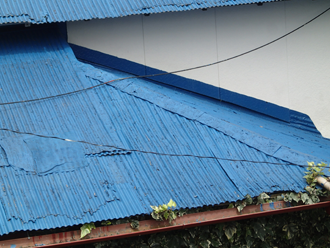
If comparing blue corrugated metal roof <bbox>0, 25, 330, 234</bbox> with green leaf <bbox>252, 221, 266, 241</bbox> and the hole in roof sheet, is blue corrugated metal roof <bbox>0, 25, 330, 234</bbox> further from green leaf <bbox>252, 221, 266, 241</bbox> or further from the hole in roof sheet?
green leaf <bbox>252, 221, 266, 241</bbox>

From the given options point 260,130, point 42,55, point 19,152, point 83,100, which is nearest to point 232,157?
point 260,130

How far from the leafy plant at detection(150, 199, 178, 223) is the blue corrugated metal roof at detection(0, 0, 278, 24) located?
353cm

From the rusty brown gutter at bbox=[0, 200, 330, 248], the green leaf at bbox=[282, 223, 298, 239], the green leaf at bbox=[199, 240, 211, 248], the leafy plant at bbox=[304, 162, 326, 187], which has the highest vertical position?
the leafy plant at bbox=[304, 162, 326, 187]

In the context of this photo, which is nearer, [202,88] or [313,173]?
[313,173]

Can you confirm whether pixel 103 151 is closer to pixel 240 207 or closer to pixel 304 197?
pixel 240 207

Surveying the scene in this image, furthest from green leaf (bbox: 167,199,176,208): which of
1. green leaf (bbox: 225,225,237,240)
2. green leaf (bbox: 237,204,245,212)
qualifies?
green leaf (bbox: 225,225,237,240)

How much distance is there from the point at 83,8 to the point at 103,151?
279cm

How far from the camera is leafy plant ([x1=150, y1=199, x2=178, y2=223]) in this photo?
5699 mm

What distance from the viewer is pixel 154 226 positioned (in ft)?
19.1

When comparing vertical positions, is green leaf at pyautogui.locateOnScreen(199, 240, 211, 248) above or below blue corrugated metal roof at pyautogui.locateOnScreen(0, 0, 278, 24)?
below

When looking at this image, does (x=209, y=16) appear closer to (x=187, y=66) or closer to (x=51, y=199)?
(x=187, y=66)

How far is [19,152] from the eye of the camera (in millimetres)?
6035

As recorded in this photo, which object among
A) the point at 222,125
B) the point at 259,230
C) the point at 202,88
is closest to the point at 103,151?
the point at 222,125

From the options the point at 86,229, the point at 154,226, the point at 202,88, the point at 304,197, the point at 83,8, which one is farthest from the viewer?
the point at 202,88
